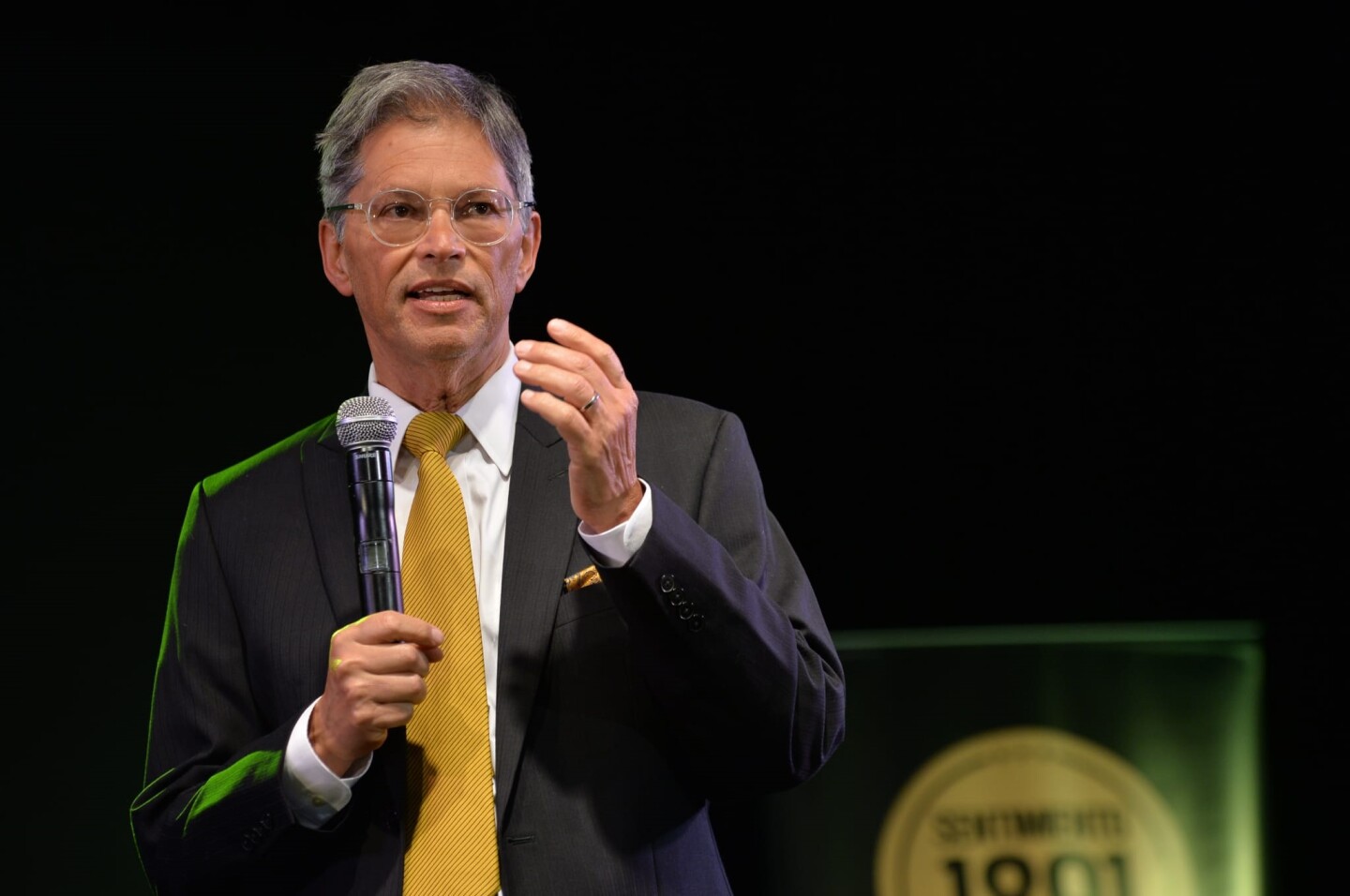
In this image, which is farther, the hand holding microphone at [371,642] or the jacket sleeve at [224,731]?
the jacket sleeve at [224,731]

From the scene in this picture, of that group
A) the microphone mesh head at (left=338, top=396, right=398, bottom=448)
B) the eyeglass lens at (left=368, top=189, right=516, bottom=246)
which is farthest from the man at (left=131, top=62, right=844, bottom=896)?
the microphone mesh head at (left=338, top=396, right=398, bottom=448)

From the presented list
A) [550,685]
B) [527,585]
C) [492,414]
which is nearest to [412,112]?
[492,414]

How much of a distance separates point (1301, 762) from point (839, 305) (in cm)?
135

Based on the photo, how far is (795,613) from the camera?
183cm

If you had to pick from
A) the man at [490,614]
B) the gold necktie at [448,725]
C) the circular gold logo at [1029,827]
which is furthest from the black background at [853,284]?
the gold necktie at [448,725]

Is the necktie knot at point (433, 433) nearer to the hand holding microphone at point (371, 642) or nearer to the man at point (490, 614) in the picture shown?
the man at point (490, 614)

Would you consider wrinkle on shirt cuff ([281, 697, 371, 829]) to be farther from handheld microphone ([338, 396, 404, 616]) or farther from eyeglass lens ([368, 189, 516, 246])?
eyeglass lens ([368, 189, 516, 246])

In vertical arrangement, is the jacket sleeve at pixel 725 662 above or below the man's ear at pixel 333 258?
below

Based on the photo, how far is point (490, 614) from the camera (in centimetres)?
176

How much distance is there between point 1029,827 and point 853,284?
46.5 inches

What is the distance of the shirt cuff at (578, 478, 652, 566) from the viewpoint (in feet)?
5.13

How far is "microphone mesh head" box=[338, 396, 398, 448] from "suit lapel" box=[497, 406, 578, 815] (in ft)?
0.61

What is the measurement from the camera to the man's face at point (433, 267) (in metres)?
1.86

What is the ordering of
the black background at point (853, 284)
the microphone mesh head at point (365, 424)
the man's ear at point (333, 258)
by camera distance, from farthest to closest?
the black background at point (853, 284), the man's ear at point (333, 258), the microphone mesh head at point (365, 424)
